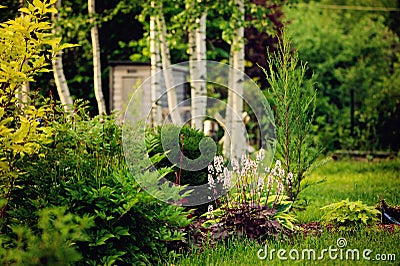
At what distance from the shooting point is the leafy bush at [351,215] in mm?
5573

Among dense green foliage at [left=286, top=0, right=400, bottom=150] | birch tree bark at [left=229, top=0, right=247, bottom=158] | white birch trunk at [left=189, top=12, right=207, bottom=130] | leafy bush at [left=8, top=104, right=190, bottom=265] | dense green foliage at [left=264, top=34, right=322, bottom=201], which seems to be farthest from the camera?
dense green foliage at [left=286, top=0, right=400, bottom=150]

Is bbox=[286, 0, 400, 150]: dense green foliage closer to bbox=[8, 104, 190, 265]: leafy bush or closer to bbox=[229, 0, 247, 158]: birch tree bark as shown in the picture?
bbox=[229, 0, 247, 158]: birch tree bark

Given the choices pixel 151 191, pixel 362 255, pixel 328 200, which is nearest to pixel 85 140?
pixel 151 191

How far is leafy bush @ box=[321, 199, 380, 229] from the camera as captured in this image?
18.3ft

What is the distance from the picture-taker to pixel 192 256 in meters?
4.82

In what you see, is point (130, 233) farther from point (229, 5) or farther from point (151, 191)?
point (229, 5)

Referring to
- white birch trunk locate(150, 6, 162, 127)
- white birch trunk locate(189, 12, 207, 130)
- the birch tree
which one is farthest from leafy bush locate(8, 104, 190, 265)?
white birch trunk locate(150, 6, 162, 127)

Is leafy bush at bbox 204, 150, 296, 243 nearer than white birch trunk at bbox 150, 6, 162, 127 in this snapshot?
Yes

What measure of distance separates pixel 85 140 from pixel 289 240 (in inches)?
75.7

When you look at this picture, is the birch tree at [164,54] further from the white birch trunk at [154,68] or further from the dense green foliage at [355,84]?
the dense green foliage at [355,84]

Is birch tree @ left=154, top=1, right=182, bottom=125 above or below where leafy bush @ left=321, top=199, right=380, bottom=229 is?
Result: above

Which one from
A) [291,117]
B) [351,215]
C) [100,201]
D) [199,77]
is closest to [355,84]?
[199,77]

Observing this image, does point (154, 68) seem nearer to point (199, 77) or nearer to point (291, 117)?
point (199, 77)

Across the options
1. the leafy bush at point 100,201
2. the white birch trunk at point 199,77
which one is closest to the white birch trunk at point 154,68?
the white birch trunk at point 199,77
